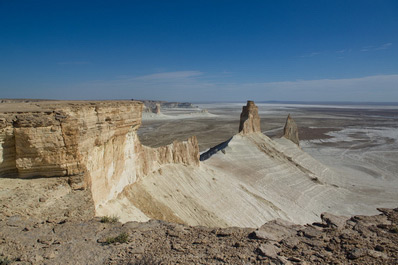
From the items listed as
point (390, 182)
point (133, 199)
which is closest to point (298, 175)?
point (390, 182)

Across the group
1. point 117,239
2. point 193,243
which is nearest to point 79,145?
point 117,239

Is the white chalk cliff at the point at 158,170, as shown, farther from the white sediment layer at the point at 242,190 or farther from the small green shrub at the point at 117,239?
the small green shrub at the point at 117,239

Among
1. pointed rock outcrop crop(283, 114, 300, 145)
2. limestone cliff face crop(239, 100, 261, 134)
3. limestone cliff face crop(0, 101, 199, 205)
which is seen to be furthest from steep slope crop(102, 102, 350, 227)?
pointed rock outcrop crop(283, 114, 300, 145)

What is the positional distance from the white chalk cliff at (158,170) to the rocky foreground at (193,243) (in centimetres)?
171

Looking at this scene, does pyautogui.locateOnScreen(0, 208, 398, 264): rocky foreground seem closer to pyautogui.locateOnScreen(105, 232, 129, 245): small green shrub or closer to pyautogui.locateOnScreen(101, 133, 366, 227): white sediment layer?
pyautogui.locateOnScreen(105, 232, 129, 245): small green shrub

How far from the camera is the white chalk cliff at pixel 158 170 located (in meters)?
6.32

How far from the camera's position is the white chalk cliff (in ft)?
20.7

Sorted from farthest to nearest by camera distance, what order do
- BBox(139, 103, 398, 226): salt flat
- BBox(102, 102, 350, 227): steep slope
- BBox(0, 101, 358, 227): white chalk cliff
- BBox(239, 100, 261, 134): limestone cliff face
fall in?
1. BBox(239, 100, 261, 134): limestone cliff face
2. BBox(139, 103, 398, 226): salt flat
3. BBox(102, 102, 350, 227): steep slope
4. BBox(0, 101, 358, 227): white chalk cliff

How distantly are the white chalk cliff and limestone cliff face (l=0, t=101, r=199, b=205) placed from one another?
0.07 feet

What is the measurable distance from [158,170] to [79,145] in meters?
6.97

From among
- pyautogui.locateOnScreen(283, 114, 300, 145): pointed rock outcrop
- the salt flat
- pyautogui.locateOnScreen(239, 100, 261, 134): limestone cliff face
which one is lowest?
the salt flat

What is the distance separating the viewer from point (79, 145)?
293 inches

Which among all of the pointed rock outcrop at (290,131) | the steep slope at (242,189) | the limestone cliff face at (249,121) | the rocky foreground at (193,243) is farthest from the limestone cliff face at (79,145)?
the pointed rock outcrop at (290,131)

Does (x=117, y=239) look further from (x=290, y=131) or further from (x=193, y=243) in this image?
(x=290, y=131)
